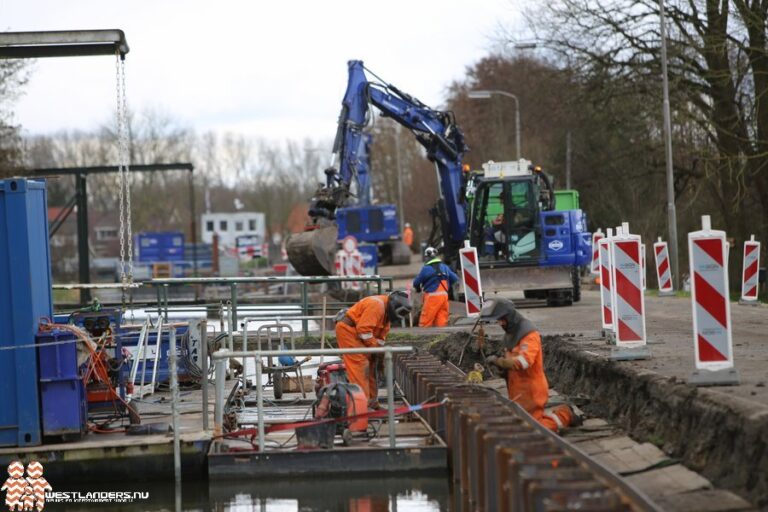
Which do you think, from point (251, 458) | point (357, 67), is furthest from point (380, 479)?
point (357, 67)

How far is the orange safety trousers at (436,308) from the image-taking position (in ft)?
72.9

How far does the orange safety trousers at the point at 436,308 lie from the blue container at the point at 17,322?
1058 cm

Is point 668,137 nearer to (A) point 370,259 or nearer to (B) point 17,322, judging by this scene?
(A) point 370,259

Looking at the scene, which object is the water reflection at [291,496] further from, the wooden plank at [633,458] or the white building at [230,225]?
the white building at [230,225]

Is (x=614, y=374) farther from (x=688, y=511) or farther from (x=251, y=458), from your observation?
(x=688, y=511)

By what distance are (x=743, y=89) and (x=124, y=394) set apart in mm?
28659

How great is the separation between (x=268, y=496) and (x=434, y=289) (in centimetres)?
1062

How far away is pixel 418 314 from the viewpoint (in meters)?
24.5

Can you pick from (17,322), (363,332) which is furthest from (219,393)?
(363,332)

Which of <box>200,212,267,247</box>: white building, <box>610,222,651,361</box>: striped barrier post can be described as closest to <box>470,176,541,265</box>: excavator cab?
<box>610,222,651,361</box>: striped barrier post

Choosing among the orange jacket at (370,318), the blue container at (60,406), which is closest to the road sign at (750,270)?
the orange jacket at (370,318)

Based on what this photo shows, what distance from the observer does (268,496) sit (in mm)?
11836

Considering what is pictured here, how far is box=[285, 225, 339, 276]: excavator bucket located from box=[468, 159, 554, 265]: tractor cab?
4.45 m

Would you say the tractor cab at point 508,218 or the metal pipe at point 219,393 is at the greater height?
the tractor cab at point 508,218
